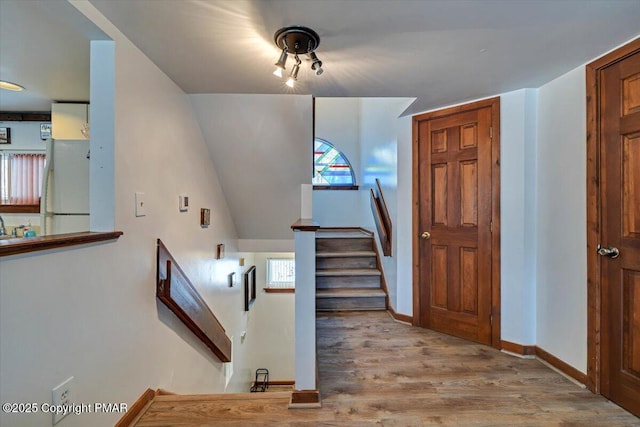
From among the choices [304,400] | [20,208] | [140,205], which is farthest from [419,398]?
[20,208]

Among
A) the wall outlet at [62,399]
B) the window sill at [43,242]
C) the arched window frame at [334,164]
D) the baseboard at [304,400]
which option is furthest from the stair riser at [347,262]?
the wall outlet at [62,399]

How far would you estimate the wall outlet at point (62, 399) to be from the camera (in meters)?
1.18

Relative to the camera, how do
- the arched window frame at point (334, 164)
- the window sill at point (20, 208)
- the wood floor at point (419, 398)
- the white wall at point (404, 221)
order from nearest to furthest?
the wood floor at point (419, 398) < the window sill at point (20, 208) < the white wall at point (404, 221) < the arched window frame at point (334, 164)

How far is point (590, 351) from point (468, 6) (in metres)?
2.18

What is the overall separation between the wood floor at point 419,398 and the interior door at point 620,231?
239 mm

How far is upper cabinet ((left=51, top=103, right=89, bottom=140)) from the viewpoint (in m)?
2.46

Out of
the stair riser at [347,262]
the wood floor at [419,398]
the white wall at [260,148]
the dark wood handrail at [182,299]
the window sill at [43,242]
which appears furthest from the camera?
the stair riser at [347,262]

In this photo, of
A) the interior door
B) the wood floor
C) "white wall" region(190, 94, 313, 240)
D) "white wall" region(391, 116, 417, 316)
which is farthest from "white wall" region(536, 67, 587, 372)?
"white wall" region(190, 94, 313, 240)

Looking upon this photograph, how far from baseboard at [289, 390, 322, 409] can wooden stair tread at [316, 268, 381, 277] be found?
6.15 feet

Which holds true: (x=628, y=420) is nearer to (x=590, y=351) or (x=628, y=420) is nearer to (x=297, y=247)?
(x=590, y=351)

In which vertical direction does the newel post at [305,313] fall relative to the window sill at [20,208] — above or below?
below

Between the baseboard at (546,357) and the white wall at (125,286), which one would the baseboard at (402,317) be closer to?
the baseboard at (546,357)

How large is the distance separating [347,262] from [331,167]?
232cm

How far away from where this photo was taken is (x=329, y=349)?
2.53 metres
